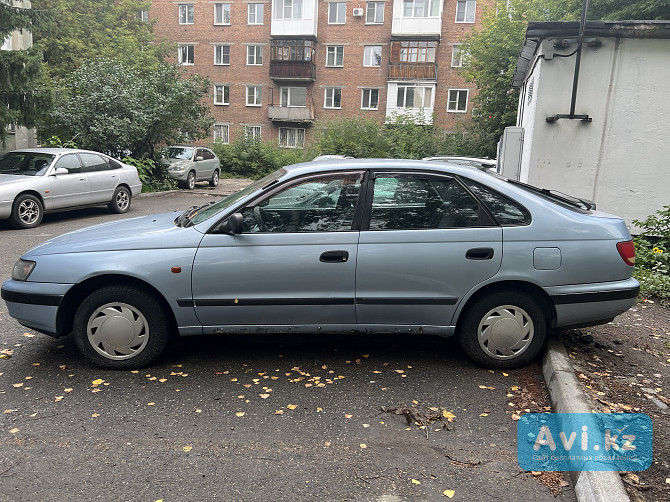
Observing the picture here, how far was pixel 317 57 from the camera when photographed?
42.4m

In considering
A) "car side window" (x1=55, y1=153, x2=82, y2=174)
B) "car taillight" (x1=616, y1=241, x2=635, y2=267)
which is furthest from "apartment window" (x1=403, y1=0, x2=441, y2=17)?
"car taillight" (x1=616, y1=241, x2=635, y2=267)

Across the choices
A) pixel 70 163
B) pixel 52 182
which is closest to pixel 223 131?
pixel 70 163

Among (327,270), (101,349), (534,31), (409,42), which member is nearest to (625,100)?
(534,31)

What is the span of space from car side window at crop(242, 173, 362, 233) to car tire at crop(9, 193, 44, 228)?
8815 millimetres

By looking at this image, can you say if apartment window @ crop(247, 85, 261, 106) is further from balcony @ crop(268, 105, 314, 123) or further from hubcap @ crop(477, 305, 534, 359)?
hubcap @ crop(477, 305, 534, 359)

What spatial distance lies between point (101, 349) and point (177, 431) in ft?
4.10

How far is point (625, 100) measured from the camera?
927cm

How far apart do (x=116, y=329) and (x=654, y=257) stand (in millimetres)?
7063

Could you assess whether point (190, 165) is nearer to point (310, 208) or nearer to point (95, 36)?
point (310, 208)

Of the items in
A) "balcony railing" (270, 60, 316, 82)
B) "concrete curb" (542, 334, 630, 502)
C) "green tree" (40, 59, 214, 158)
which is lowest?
"concrete curb" (542, 334, 630, 502)

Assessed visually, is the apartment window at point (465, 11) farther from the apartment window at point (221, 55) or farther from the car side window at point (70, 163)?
the car side window at point (70, 163)

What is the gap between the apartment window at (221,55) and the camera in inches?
1718

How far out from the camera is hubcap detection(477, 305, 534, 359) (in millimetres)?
4457

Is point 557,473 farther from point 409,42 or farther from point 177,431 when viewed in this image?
point 409,42
